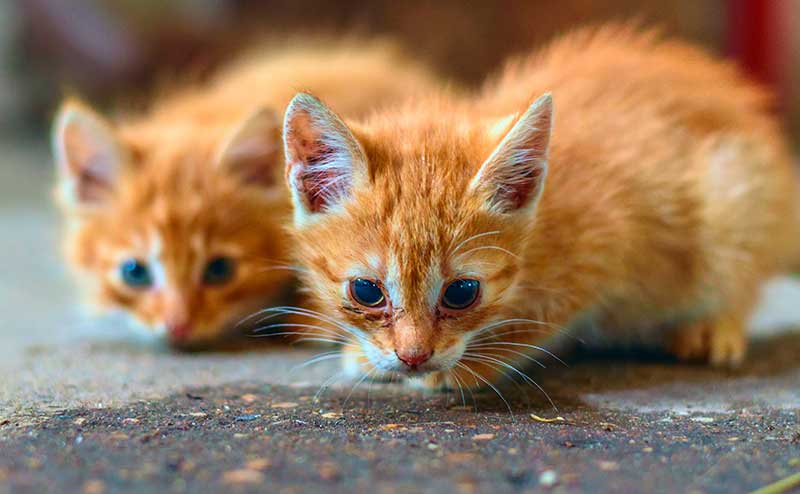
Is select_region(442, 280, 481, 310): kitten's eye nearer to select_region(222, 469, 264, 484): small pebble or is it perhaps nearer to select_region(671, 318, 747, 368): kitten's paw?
select_region(222, 469, 264, 484): small pebble

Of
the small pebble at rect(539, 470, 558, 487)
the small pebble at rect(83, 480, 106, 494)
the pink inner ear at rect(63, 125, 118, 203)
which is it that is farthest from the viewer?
the pink inner ear at rect(63, 125, 118, 203)

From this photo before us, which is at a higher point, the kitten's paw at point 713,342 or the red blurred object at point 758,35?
the red blurred object at point 758,35

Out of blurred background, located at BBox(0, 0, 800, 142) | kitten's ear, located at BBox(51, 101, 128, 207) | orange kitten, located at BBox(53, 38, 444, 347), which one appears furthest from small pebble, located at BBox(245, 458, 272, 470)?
blurred background, located at BBox(0, 0, 800, 142)

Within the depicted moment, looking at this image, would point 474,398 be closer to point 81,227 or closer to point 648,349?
point 648,349

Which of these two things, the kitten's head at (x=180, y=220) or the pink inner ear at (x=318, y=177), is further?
the kitten's head at (x=180, y=220)

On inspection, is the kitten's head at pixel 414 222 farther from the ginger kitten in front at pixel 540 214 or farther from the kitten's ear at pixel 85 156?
the kitten's ear at pixel 85 156

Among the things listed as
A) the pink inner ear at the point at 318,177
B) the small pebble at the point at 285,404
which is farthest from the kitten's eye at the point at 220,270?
the small pebble at the point at 285,404

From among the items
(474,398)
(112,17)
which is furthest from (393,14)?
A: (474,398)
